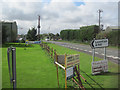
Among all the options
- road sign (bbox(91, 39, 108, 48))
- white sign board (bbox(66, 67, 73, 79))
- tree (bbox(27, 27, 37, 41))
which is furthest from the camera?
tree (bbox(27, 27, 37, 41))

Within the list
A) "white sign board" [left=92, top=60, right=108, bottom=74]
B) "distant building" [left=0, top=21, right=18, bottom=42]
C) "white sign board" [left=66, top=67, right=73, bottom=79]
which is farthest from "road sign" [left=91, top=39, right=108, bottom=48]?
"distant building" [left=0, top=21, right=18, bottom=42]

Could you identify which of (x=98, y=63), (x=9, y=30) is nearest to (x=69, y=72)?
(x=98, y=63)

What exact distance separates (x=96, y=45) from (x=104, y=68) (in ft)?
5.11

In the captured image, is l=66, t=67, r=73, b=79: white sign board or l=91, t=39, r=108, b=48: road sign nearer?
l=66, t=67, r=73, b=79: white sign board

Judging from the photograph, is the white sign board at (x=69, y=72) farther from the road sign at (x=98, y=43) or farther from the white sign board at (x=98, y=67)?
the road sign at (x=98, y=43)

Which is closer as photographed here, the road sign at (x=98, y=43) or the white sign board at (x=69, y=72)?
the white sign board at (x=69, y=72)

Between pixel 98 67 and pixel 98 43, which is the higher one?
pixel 98 43

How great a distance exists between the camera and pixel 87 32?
142 ft

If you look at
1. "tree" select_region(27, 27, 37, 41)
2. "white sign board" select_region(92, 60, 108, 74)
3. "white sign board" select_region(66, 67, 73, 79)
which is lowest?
"white sign board" select_region(92, 60, 108, 74)

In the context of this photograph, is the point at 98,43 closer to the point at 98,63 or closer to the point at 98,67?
the point at 98,63

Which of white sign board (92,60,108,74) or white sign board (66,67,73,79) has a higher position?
white sign board (66,67,73,79)

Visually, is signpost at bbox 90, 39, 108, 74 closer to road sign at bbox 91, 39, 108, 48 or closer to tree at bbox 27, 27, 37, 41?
road sign at bbox 91, 39, 108, 48

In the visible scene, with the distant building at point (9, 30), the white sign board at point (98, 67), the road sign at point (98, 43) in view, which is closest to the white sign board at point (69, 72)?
the white sign board at point (98, 67)

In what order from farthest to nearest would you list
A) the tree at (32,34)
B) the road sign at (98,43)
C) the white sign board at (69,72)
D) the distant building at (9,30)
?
the tree at (32,34), the distant building at (9,30), the road sign at (98,43), the white sign board at (69,72)
